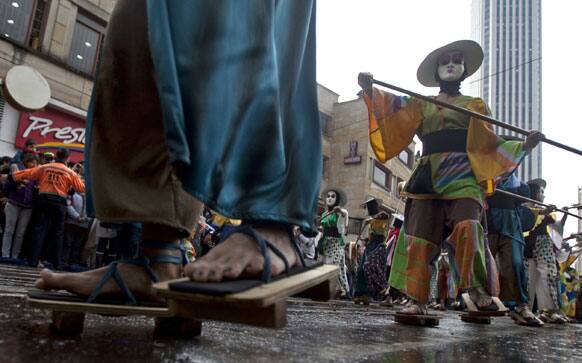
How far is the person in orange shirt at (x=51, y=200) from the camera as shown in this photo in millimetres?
6078

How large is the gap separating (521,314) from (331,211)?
3967mm

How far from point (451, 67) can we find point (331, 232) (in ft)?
14.6

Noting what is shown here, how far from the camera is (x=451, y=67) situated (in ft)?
12.6

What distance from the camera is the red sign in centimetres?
1097

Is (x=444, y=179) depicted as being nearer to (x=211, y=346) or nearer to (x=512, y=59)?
(x=211, y=346)

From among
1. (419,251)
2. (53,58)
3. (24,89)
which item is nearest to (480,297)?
(419,251)

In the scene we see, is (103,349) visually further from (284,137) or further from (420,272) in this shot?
(420,272)

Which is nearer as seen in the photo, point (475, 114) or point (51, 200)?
point (475, 114)

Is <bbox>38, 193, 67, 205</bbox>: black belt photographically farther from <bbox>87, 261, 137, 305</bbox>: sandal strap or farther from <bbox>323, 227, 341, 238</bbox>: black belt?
<bbox>87, 261, 137, 305</bbox>: sandal strap

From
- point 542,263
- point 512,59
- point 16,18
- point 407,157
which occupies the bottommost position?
point 542,263

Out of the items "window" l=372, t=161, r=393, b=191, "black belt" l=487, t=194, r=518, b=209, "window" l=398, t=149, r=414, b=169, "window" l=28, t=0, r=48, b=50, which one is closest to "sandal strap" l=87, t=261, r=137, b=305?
"black belt" l=487, t=194, r=518, b=209

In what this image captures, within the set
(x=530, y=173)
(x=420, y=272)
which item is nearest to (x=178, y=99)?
(x=420, y=272)

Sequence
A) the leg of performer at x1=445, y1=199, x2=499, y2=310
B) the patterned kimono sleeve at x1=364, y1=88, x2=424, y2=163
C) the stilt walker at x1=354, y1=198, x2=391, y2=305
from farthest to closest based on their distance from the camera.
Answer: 1. the stilt walker at x1=354, y1=198, x2=391, y2=305
2. the patterned kimono sleeve at x1=364, y1=88, x2=424, y2=163
3. the leg of performer at x1=445, y1=199, x2=499, y2=310

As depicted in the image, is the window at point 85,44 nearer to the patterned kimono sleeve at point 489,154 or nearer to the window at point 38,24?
the window at point 38,24
